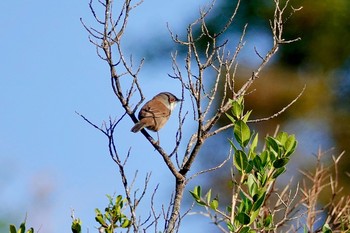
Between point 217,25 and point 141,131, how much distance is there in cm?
1513

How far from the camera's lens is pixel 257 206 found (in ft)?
12.0

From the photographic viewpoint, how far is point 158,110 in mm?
7973

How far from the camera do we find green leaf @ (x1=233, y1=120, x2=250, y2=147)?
3.80 meters

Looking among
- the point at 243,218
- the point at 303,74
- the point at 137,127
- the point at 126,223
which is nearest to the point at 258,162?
the point at 243,218

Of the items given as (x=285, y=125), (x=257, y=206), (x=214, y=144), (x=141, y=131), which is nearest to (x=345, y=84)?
(x=285, y=125)

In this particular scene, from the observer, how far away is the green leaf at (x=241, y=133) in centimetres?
380

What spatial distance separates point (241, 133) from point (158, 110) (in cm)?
418

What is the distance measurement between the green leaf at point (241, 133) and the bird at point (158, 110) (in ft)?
9.54

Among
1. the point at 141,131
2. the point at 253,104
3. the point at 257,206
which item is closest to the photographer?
the point at 257,206

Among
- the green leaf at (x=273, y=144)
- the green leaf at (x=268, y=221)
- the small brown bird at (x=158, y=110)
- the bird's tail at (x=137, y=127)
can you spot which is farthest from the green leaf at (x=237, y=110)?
the small brown bird at (x=158, y=110)

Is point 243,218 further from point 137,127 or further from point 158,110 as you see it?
point 158,110

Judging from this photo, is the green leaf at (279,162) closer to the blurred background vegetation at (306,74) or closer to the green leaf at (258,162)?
the green leaf at (258,162)

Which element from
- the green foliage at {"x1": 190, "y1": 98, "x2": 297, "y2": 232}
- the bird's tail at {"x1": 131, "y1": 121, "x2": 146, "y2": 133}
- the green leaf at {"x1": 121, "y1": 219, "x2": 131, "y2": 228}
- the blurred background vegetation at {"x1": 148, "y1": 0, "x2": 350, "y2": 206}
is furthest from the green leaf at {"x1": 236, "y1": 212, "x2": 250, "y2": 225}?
the blurred background vegetation at {"x1": 148, "y1": 0, "x2": 350, "y2": 206}

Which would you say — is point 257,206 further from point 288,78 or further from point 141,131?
point 288,78
